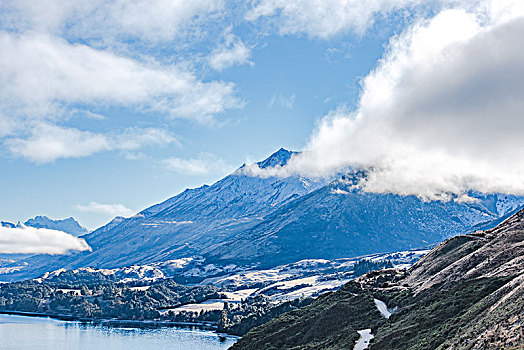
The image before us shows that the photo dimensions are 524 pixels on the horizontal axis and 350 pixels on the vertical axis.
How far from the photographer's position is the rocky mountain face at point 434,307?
81125 mm

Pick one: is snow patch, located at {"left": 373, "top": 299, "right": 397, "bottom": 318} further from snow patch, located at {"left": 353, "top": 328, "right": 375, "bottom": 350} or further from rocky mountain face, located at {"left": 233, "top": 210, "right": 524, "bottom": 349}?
snow patch, located at {"left": 353, "top": 328, "right": 375, "bottom": 350}

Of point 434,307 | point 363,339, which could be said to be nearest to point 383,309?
point 363,339

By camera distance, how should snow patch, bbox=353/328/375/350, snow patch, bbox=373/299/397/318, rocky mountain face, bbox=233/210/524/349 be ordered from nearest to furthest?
rocky mountain face, bbox=233/210/524/349, snow patch, bbox=353/328/375/350, snow patch, bbox=373/299/397/318

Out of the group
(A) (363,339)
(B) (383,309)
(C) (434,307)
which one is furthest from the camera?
(B) (383,309)

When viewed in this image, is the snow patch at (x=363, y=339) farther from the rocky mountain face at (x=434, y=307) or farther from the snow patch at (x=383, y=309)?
the snow patch at (x=383, y=309)

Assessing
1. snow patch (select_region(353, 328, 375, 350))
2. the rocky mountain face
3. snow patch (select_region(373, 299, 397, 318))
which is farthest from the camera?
snow patch (select_region(373, 299, 397, 318))

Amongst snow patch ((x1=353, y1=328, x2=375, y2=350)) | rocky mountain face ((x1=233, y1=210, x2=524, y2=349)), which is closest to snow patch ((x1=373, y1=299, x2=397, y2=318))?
rocky mountain face ((x1=233, y1=210, x2=524, y2=349))

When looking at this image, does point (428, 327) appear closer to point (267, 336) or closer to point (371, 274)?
point (267, 336)

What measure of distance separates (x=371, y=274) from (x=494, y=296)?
8451 cm

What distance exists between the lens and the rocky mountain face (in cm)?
8112

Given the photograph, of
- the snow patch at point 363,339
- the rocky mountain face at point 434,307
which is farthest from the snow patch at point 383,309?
the snow patch at point 363,339

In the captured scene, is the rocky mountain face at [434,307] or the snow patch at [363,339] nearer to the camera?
the rocky mountain face at [434,307]

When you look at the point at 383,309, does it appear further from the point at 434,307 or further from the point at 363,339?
the point at 434,307

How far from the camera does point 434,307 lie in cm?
10938
